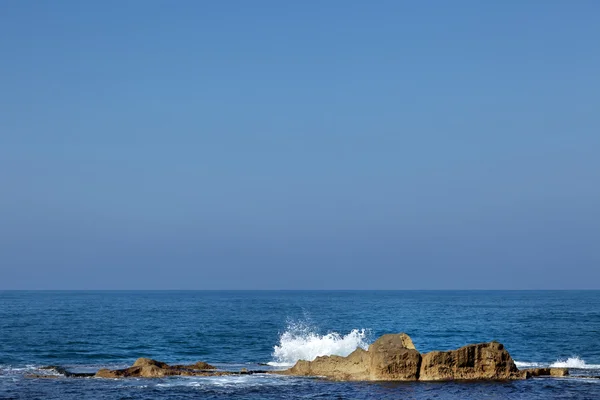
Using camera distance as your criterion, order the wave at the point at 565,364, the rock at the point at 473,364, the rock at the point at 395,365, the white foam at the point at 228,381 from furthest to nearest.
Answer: the wave at the point at 565,364 → the rock at the point at 473,364 → the rock at the point at 395,365 → the white foam at the point at 228,381

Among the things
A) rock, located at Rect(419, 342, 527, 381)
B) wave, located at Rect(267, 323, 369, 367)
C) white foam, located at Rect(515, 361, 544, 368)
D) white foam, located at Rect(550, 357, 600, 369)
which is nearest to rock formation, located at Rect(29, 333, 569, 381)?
rock, located at Rect(419, 342, 527, 381)

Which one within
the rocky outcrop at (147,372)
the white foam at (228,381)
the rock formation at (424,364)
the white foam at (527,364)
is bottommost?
the white foam at (527,364)

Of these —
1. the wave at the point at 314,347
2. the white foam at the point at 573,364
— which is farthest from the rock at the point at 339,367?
the white foam at the point at 573,364

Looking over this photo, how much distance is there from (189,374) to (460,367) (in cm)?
1547

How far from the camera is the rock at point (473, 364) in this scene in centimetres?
3978

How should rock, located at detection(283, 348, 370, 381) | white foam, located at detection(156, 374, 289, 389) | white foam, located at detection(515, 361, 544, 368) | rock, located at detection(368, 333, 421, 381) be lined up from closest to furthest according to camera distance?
white foam, located at detection(156, 374, 289, 389) < rock, located at detection(368, 333, 421, 381) < rock, located at detection(283, 348, 370, 381) < white foam, located at detection(515, 361, 544, 368)

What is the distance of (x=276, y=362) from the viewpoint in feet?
167

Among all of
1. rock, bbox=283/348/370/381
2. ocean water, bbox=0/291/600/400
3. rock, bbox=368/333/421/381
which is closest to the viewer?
ocean water, bbox=0/291/600/400

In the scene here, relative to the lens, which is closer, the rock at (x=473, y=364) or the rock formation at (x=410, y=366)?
the rock formation at (x=410, y=366)

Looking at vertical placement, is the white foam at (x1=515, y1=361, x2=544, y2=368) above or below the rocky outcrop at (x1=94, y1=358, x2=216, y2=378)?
below

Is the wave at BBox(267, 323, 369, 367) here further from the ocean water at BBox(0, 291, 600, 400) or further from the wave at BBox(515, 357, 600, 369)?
the wave at BBox(515, 357, 600, 369)

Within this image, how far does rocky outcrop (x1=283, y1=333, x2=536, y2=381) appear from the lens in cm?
3947

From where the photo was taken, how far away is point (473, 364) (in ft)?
132

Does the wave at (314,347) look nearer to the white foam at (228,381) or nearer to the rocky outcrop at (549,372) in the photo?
the white foam at (228,381)
